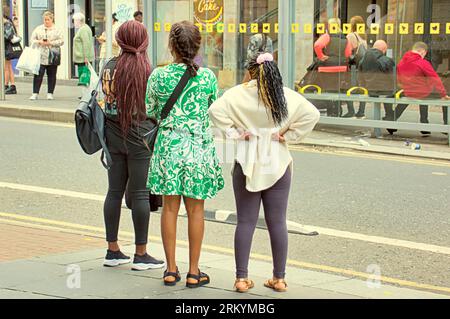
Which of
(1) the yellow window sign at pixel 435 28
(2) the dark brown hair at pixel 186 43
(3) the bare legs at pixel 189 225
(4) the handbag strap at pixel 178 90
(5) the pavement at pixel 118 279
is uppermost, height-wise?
(1) the yellow window sign at pixel 435 28

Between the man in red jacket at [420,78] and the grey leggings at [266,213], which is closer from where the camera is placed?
the grey leggings at [266,213]

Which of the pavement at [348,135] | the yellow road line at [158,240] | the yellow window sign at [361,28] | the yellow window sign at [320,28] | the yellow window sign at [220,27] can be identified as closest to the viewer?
the yellow road line at [158,240]

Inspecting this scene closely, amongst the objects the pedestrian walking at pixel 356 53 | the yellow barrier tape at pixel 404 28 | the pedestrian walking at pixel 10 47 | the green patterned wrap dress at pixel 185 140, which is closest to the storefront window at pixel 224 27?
Result: the pedestrian walking at pixel 356 53

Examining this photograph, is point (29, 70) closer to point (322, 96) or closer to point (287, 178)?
point (322, 96)

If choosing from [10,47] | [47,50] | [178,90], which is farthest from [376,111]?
[178,90]

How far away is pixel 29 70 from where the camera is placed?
1916 centimetres

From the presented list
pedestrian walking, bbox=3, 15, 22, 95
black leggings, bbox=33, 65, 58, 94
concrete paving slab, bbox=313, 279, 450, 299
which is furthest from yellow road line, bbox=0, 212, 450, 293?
pedestrian walking, bbox=3, 15, 22, 95

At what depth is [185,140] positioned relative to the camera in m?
6.01

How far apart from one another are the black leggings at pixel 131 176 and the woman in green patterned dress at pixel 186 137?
1.34ft

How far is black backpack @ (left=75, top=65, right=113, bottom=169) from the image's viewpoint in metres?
6.41

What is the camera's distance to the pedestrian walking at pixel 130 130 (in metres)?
6.41

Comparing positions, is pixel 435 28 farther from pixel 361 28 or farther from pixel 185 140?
pixel 185 140

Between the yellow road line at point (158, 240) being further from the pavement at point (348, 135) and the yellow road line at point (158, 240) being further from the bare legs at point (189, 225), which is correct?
the pavement at point (348, 135)

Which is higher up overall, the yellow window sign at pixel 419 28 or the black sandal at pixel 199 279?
the yellow window sign at pixel 419 28
